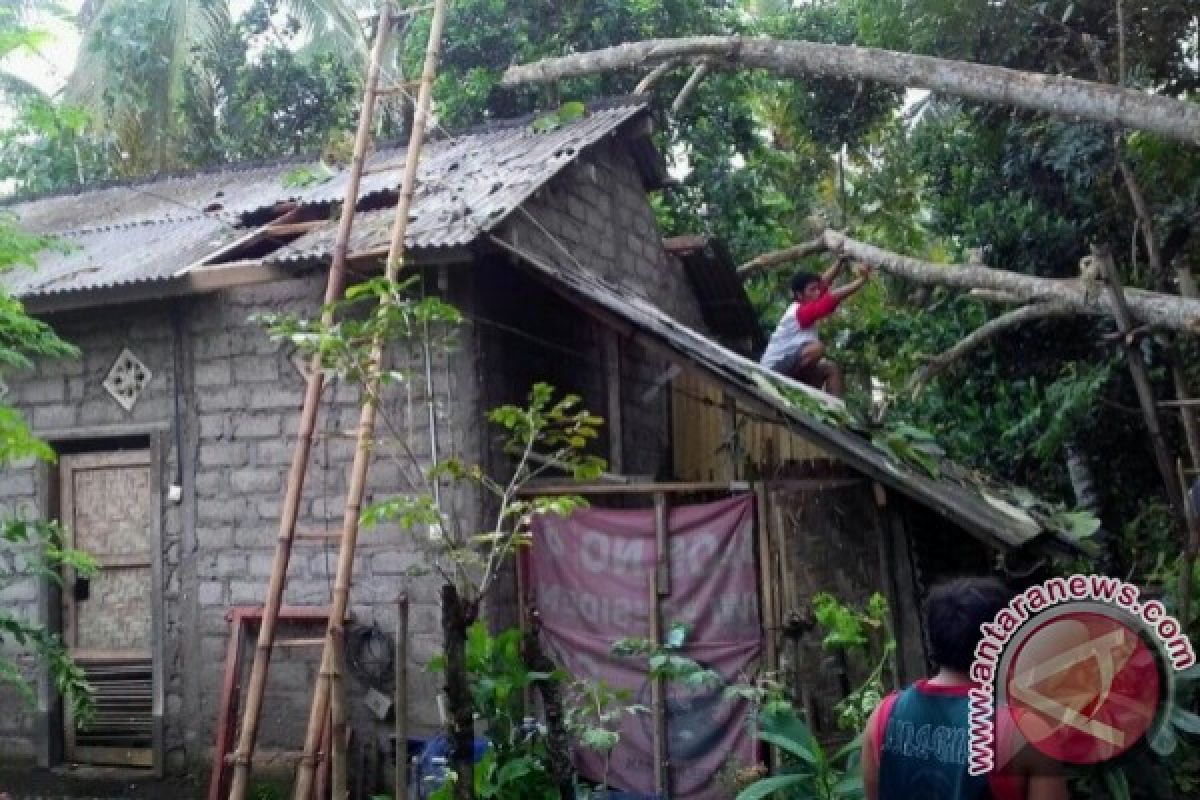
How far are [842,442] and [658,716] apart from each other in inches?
68.5

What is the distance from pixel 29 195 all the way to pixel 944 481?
29.6ft

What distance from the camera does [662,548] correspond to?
252 inches

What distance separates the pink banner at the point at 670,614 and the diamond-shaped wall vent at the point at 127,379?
9.17ft

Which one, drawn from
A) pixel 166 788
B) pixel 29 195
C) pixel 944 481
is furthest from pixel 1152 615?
pixel 29 195

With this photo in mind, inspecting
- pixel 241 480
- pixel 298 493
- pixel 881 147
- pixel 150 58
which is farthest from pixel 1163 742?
pixel 150 58

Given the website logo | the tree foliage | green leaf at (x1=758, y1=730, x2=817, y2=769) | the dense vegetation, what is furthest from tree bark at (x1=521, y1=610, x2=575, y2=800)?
the dense vegetation

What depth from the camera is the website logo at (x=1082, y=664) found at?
2029 millimetres

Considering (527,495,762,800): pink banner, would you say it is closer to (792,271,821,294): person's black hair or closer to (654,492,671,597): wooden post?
(654,492,671,597): wooden post

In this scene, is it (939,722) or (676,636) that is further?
(676,636)

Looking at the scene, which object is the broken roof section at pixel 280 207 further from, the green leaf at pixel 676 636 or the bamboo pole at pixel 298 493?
the green leaf at pixel 676 636

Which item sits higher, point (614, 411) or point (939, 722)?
point (614, 411)

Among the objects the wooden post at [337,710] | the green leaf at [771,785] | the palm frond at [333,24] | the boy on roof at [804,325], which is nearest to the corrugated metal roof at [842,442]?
the boy on roof at [804,325]

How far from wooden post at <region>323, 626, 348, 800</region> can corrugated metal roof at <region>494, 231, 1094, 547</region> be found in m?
2.38

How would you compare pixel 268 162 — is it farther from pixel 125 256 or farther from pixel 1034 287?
pixel 1034 287
